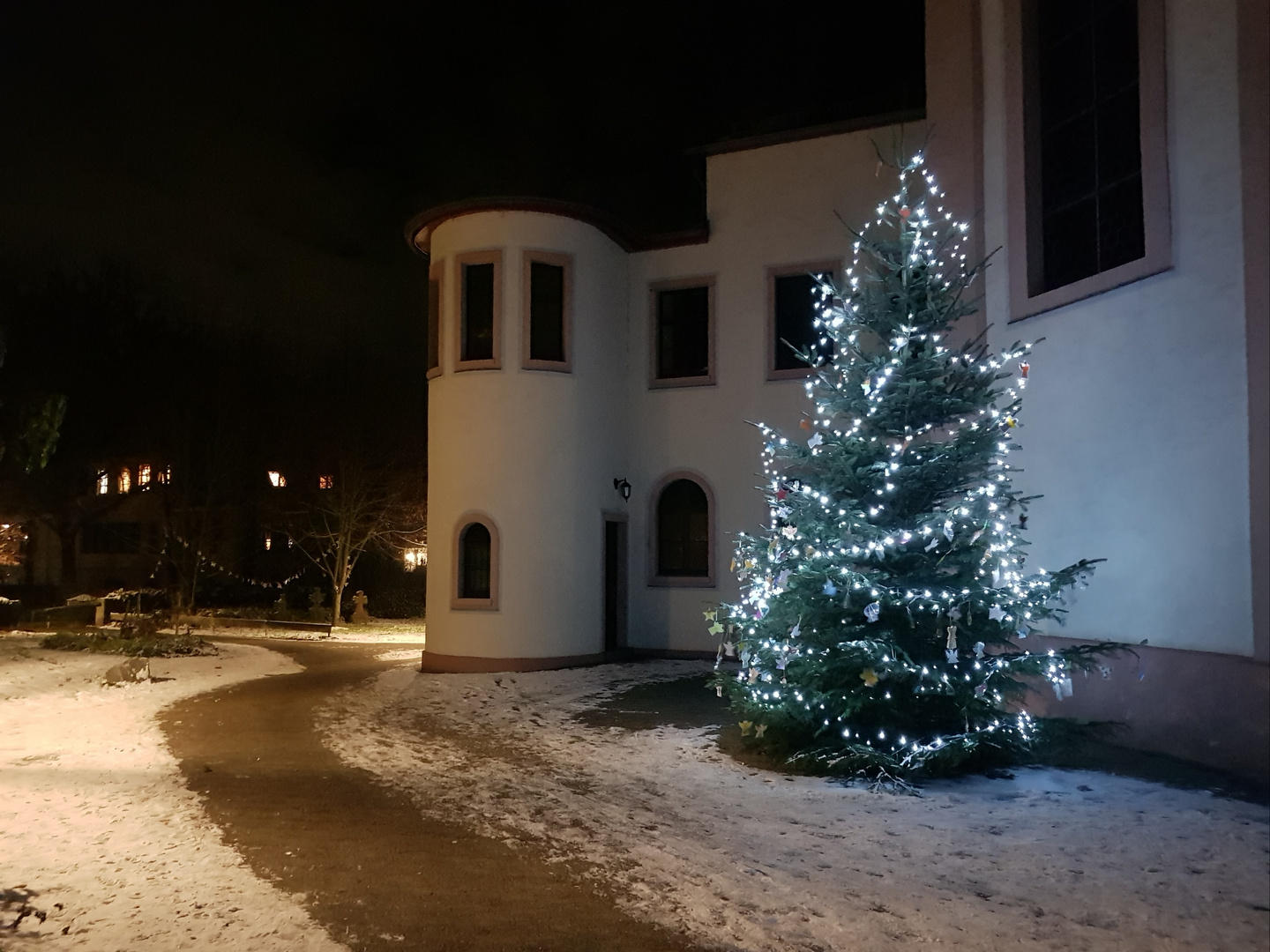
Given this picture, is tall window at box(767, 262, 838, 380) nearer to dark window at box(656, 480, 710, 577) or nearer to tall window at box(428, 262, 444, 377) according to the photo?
dark window at box(656, 480, 710, 577)

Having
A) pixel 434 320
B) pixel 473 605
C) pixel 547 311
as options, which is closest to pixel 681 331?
pixel 547 311

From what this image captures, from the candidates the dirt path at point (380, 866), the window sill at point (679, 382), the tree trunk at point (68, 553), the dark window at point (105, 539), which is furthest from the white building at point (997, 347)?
the dark window at point (105, 539)

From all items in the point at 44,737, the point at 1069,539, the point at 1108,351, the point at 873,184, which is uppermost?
the point at 873,184

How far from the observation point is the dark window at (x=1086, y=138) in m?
8.80

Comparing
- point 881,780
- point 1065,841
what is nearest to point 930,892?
point 1065,841

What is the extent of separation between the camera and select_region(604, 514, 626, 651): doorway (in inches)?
639

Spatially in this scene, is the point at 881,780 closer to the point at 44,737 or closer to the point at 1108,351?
the point at 1108,351

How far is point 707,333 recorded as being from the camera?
1642 centimetres

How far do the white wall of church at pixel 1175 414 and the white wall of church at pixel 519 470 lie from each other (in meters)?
7.83

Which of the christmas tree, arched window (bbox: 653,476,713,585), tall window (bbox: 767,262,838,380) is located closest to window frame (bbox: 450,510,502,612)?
arched window (bbox: 653,476,713,585)

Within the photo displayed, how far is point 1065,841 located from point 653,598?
36.4 ft

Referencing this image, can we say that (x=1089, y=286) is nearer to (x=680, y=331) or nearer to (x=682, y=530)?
(x=680, y=331)

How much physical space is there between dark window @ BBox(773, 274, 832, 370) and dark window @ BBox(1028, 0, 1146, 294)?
6.18m

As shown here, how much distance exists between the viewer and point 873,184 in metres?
15.3
